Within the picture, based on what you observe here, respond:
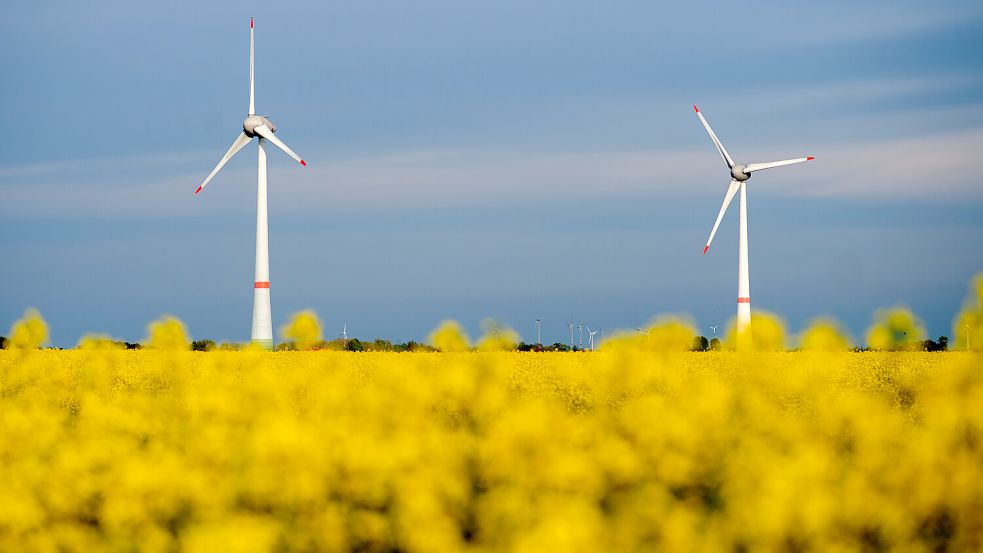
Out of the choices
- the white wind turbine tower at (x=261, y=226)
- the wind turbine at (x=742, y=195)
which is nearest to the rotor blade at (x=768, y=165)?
the wind turbine at (x=742, y=195)

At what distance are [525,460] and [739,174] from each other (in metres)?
47.4

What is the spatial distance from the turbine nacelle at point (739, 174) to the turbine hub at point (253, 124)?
2375 centimetres

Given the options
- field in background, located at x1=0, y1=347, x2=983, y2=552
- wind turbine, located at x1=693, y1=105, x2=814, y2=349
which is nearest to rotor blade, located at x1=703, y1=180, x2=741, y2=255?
wind turbine, located at x1=693, y1=105, x2=814, y2=349

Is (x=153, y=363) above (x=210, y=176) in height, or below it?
below

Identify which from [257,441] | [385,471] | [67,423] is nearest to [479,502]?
[385,471]

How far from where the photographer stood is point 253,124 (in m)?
50.8

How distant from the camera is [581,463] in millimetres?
9867

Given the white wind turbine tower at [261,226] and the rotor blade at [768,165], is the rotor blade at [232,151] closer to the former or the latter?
the white wind turbine tower at [261,226]

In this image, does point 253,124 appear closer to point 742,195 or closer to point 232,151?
point 232,151

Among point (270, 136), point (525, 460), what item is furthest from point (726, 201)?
point (525, 460)

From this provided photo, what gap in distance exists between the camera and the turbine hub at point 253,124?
5072cm

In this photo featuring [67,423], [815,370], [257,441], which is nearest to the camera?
[257,441]

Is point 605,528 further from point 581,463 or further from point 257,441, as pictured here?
point 257,441

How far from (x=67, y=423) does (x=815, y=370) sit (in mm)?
9404
